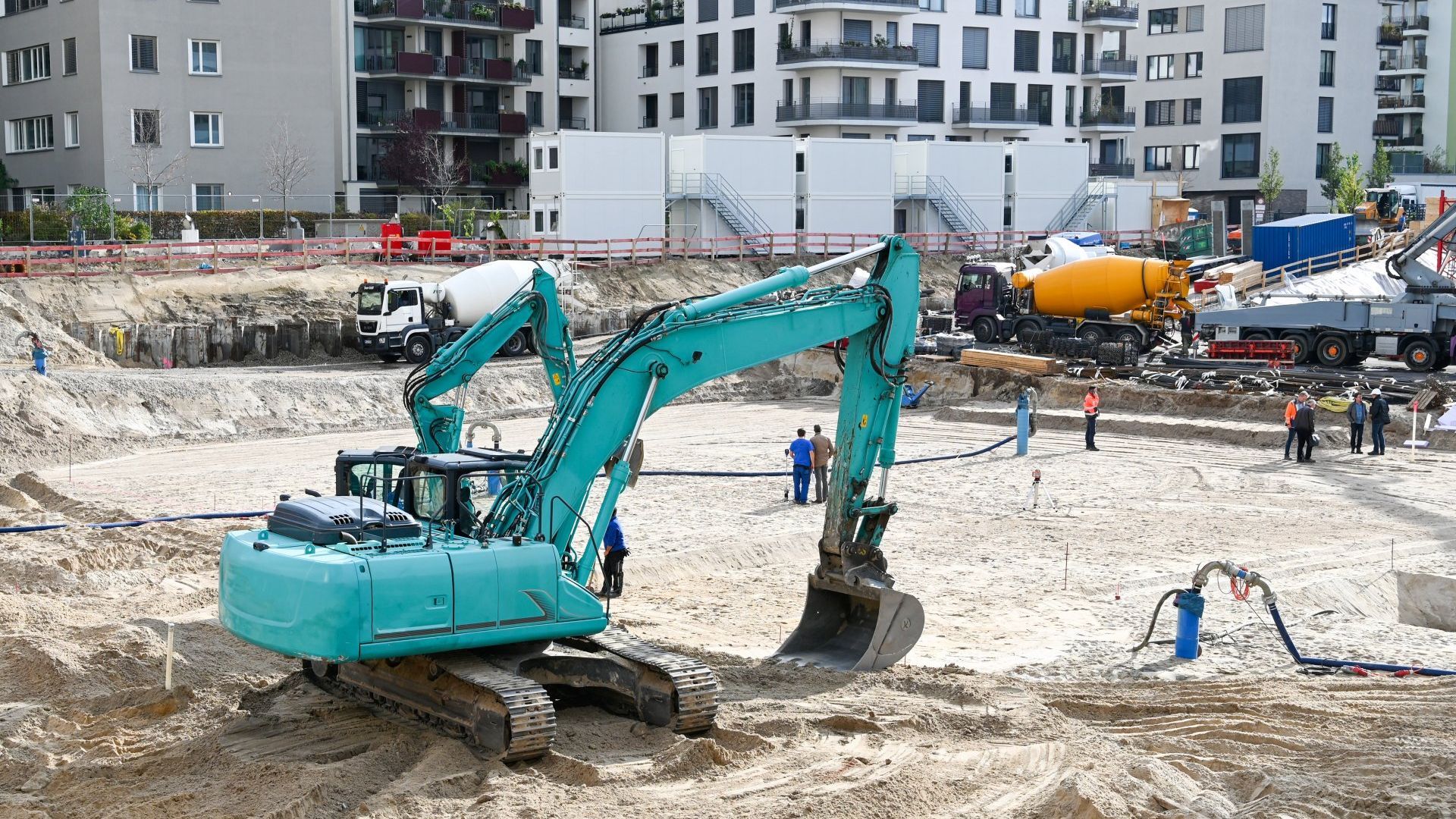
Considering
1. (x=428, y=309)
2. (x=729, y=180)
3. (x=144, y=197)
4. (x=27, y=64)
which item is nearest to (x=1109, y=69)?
(x=729, y=180)

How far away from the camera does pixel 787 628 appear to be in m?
17.6

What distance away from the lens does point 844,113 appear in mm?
66312

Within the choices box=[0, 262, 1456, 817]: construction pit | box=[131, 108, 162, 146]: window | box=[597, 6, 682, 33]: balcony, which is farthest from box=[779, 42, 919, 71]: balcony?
box=[0, 262, 1456, 817]: construction pit

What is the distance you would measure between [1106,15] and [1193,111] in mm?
11359

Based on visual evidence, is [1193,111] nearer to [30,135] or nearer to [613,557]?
[30,135]

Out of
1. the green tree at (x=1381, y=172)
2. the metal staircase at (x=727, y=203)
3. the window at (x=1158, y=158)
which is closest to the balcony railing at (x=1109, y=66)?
the window at (x=1158, y=158)

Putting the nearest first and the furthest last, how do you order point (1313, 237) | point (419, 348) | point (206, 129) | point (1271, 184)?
point (419, 348)
point (1313, 237)
point (206, 129)
point (1271, 184)

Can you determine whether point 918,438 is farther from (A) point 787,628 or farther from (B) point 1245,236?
(B) point 1245,236

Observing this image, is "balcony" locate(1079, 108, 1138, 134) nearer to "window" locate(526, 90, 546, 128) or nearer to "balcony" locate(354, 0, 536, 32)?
"window" locate(526, 90, 546, 128)

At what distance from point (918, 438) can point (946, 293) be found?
22.3m

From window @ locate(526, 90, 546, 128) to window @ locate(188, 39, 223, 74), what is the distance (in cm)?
1883

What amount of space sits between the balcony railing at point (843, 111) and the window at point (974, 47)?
14.4 feet

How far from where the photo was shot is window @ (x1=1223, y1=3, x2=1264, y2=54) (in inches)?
3093

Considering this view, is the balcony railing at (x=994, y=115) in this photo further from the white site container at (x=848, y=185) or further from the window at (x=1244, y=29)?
the window at (x=1244, y=29)
